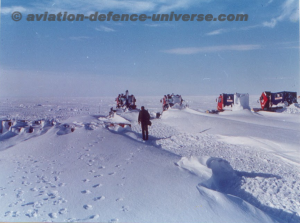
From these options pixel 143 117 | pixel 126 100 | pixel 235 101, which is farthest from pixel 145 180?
pixel 126 100

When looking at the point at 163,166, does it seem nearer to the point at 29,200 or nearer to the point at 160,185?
the point at 160,185

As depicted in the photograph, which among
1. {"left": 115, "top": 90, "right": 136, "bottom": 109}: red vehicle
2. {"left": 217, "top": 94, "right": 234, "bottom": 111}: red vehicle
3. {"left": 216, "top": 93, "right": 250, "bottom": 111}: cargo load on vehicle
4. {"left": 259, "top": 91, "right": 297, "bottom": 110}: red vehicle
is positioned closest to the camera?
{"left": 216, "top": 93, "right": 250, "bottom": 111}: cargo load on vehicle

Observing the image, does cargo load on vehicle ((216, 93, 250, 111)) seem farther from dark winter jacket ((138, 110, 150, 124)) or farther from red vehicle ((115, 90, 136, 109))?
dark winter jacket ((138, 110, 150, 124))

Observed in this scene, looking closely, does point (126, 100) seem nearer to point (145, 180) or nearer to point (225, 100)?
point (225, 100)

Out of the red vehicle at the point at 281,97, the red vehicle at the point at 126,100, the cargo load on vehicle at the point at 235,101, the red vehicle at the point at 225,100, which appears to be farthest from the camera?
the red vehicle at the point at 126,100

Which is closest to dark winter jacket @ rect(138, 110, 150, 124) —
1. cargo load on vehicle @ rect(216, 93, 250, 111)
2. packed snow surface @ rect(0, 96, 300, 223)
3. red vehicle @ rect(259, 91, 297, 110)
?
packed snow surface @ rect(0, 96, 300, 223)

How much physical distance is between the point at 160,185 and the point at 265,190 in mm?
2313

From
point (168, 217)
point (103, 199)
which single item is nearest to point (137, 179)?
point (103, 199)

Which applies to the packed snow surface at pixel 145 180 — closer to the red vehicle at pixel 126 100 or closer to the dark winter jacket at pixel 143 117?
the dark winter jacket at pixel 143 117

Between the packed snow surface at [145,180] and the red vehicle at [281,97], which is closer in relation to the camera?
the packed snow surface at [145,180]

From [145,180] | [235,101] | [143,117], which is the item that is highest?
[235,101]

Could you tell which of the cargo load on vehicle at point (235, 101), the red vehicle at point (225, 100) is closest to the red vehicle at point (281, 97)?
the cargo load on vehicle at point (235, 101)

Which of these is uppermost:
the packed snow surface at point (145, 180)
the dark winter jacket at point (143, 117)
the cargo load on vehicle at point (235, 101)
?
the cargo load on vehicle at point (235, 101)

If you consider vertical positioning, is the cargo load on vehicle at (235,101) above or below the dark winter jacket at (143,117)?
above
